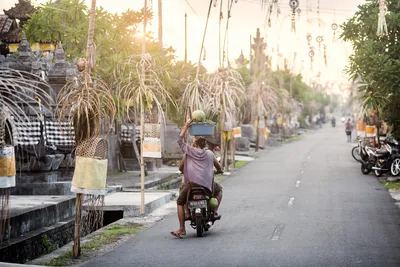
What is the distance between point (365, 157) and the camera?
114 feet

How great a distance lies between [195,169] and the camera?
14414 mm

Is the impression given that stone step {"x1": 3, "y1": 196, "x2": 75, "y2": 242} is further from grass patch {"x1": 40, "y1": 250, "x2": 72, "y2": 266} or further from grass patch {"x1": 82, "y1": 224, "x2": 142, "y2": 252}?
grass patch {"x1": 40, "y1": 250, "x2": 72, "y2": 266}

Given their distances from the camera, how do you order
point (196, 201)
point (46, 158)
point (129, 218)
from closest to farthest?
point (196, 201) < point (129, 218) < point (46, 158)

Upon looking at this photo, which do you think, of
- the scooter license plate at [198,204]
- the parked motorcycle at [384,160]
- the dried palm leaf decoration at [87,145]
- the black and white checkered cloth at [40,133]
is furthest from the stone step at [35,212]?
the parked motorcycle at [384,160]

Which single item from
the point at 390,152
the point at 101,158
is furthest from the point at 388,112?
the point at 101,158

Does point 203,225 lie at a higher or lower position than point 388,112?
lower

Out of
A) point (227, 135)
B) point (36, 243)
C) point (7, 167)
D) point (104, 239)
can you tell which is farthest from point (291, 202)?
point (227, 135)

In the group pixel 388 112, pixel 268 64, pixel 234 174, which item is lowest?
pixel 234 174

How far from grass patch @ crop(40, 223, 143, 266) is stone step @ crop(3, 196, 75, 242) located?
4.93 ft

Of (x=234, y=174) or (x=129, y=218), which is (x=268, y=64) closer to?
(x=234, y=174)

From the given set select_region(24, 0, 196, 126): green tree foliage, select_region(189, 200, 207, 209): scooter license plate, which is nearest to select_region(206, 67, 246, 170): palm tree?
select_region(24, 0, 196, 126): green tree foliage

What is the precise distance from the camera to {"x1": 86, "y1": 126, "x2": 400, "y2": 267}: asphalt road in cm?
1215

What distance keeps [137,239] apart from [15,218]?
2.46m

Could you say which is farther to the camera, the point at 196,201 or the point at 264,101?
the point at 264,101
